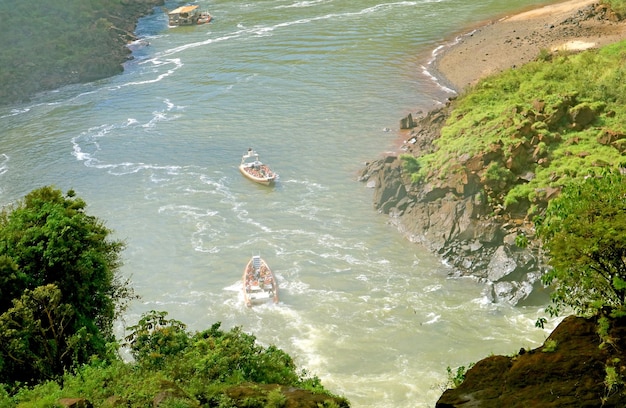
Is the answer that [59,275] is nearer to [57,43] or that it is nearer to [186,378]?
[186,378]

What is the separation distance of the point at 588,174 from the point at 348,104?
1039 inches

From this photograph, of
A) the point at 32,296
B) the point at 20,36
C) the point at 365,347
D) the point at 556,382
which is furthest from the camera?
the point at 20,36

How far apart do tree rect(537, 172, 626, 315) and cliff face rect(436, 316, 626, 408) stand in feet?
2.91

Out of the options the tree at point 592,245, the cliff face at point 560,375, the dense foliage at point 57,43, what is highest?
the tree at point 592,245

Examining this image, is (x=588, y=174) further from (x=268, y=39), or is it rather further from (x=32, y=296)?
(x=268, y=39)

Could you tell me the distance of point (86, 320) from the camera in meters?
24.2

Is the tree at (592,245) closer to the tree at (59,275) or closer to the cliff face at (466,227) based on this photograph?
the cliff face at (466,227)

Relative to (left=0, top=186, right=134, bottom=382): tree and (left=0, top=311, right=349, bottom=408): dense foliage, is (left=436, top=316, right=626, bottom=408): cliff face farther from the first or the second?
(left=0, top=186, right=134, bottom=382): tree

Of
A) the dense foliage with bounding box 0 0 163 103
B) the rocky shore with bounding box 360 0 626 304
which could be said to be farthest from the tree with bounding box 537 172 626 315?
the dense foliage with bounding box 0 0 163 103

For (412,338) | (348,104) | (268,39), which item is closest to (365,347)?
(412,338)

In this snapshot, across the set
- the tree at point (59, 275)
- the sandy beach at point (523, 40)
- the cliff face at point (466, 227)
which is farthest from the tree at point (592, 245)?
the sandy beach at point (523, 40)

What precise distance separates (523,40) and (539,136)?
101 feet

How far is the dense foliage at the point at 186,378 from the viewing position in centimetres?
1463

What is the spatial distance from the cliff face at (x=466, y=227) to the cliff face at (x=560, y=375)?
1718 cm
